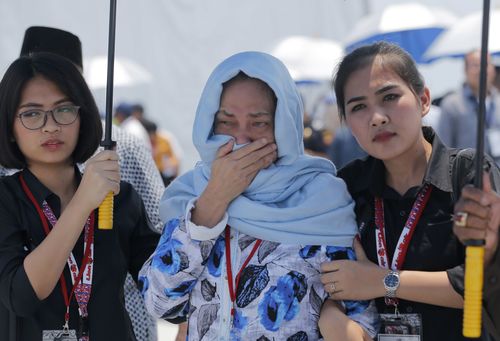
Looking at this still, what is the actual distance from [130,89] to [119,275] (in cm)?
1213

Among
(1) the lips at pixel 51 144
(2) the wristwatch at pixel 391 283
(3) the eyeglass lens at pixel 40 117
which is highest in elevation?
(3) the eyeglass lens at pixel 40 117

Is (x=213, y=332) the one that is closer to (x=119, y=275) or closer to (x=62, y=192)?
(x=119, y=275)

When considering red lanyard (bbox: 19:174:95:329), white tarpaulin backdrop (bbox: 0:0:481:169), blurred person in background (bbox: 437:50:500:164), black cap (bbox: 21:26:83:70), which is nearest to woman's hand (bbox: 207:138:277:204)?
red lanyard (bbox: 19:174:95:329)

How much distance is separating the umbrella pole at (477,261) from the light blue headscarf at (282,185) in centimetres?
54

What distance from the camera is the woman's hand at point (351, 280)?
107 inches

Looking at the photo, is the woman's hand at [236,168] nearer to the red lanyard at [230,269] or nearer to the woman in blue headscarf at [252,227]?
the woman in blue headscarf at [252,227]

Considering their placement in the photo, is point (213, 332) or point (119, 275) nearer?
point (213, 332)

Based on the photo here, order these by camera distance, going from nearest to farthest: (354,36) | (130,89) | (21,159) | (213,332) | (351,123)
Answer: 1. (213,332)
2. (351,123)
3. (21,159)
4. (354,36)
5. (130,89)

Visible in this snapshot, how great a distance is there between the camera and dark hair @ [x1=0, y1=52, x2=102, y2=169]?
309 centimetres

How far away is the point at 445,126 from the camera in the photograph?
736 cm

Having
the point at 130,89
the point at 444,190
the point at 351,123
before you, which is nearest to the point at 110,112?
the point at 351,123

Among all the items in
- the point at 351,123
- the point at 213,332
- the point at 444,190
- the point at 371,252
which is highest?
the point at 351,123

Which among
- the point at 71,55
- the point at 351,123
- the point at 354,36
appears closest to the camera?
the point at 351,123

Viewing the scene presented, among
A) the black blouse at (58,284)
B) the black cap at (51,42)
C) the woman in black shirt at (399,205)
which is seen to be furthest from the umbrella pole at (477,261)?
the black cap at (51,42)
